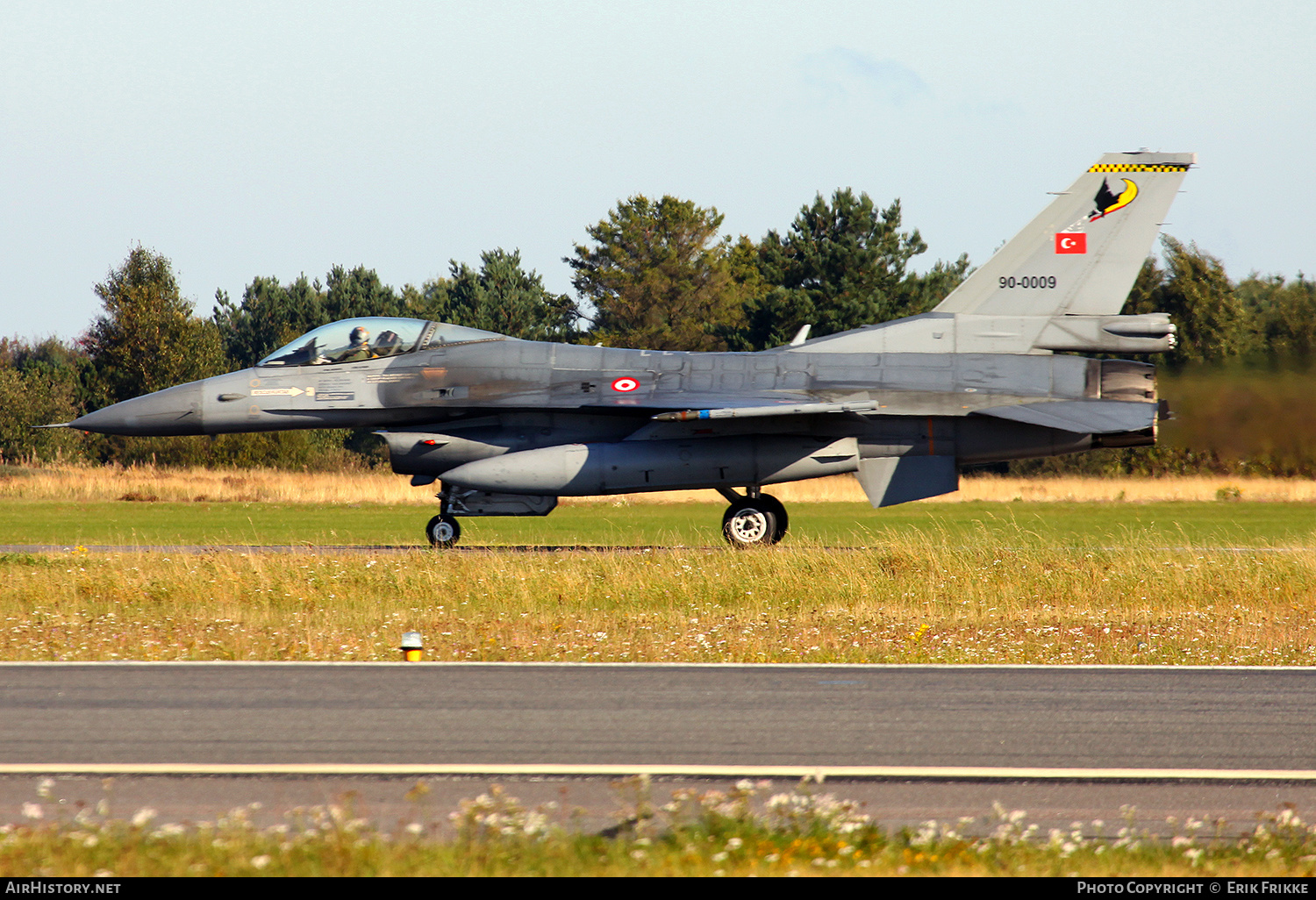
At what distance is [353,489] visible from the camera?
3831 cm

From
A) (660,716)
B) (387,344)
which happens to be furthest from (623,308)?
(660,716)

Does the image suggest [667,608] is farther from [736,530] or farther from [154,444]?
[154,444]

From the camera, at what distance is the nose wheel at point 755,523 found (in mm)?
19750

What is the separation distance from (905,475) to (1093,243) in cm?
476

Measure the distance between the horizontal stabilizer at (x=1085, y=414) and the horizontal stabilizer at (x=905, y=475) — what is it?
3.50ft

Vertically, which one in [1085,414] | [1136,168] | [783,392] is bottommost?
[1085,414]

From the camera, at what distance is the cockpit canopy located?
A: 20328 millimetres

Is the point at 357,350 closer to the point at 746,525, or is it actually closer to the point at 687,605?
the point at 746,525

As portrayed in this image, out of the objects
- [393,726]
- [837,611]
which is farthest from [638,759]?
[837,611]

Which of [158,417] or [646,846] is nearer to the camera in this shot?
[646,846]

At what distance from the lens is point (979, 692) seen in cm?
888

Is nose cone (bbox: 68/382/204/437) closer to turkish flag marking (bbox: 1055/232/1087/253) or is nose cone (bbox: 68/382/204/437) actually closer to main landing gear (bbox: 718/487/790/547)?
main landing gear (bbox: 718/487/790/547)

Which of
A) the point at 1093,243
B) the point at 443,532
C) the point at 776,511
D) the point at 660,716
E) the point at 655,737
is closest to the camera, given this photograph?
the point at 655,737

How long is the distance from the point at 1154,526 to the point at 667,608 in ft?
57.9
